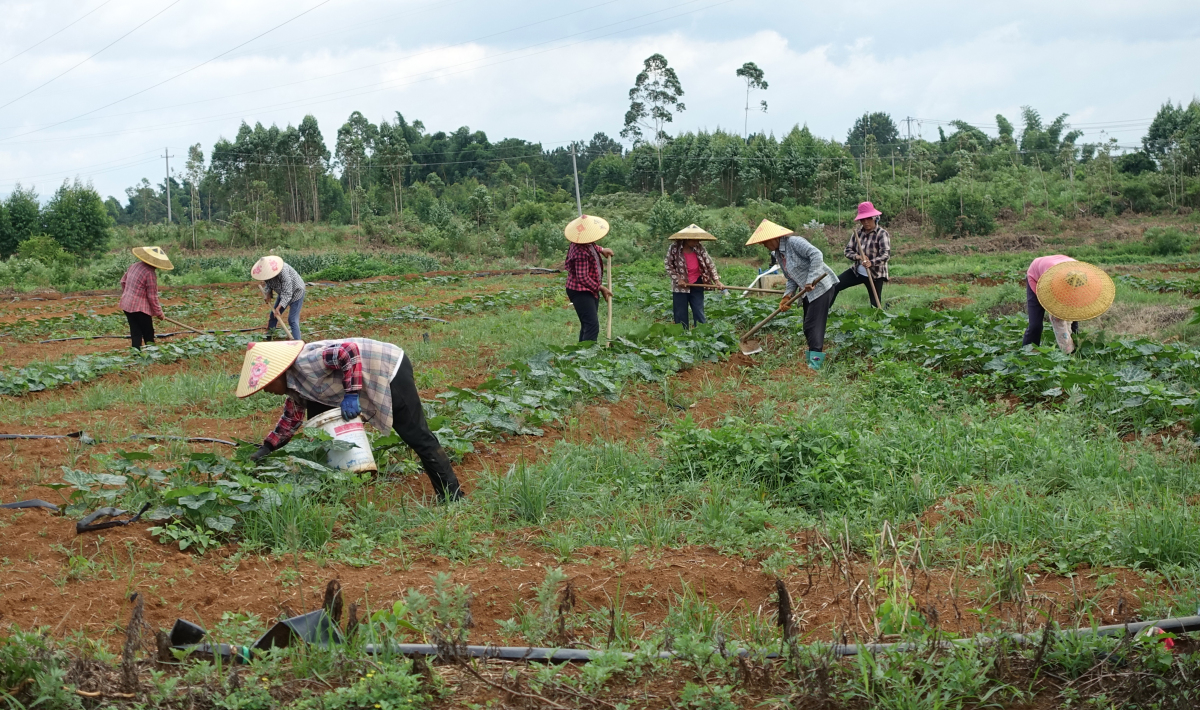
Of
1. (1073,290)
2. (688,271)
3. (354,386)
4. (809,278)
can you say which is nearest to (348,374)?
(354,386)

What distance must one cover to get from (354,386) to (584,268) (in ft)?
14.4

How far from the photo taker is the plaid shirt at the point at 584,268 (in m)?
8.55

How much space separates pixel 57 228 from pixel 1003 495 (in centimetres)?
3425

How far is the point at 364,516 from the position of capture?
4.31 m

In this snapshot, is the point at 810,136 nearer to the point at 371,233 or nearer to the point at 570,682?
the point at 371,233

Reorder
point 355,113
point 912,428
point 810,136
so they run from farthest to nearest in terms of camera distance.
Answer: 1. point 355,113
2. point 810,136
3. point 912,428

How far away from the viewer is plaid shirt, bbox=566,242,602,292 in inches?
337

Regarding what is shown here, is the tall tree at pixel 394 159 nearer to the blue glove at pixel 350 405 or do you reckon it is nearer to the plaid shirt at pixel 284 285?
the plaid shirt at pixel 284 285

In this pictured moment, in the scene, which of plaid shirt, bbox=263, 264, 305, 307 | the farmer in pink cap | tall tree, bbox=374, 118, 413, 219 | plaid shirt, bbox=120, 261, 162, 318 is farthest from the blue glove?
tall tree, bbox=374, 118, 413, 219

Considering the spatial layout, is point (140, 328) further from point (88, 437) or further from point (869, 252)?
point (869, 252)

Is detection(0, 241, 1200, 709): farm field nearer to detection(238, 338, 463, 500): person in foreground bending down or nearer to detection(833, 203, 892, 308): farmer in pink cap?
detection(238, 338, 463, 500): person in foreground bending down

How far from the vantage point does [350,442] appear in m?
4.48

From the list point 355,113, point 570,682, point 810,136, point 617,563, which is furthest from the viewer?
point 355,113

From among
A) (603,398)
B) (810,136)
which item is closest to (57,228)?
(810,136)
